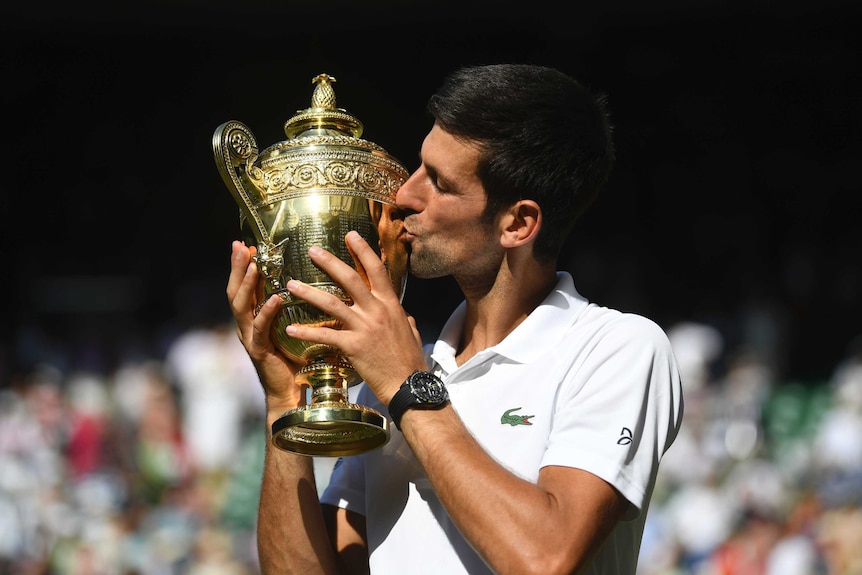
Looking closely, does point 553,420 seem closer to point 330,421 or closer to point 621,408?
point 621,408

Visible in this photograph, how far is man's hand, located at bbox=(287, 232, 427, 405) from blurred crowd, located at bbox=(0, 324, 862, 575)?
18.8 feet

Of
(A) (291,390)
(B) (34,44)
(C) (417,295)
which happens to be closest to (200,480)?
(C) (417,295)

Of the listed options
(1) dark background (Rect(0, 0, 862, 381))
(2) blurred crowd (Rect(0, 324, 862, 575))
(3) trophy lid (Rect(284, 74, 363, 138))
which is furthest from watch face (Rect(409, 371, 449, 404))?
(1) dark background (Rect(0, 0, 862, 381))

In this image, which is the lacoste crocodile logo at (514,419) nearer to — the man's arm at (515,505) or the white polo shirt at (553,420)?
the white polo shirt at (553,420)

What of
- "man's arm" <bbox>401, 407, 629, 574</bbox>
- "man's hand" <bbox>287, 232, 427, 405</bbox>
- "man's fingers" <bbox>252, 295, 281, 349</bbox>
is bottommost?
"man's arm" <bbox>401, 407, 629, 574</bbox>

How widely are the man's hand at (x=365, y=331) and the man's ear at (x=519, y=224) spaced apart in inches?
12.9

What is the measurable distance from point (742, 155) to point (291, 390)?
1139cm

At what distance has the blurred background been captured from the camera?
990 centimetres

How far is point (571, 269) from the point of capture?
→ 42.5 feet

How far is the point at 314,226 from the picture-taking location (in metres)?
2.45

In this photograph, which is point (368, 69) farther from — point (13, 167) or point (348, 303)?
point (348, 303)

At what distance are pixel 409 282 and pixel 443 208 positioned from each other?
10.2 m

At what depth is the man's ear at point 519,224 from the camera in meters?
2.59

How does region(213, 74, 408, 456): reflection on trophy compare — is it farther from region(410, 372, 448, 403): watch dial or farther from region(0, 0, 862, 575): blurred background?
region(0, 0, 862, 575): blurred background
